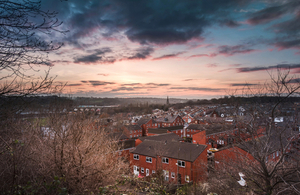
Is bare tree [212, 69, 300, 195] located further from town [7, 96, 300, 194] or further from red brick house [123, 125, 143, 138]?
red brick house [123, 125, 143, 138]

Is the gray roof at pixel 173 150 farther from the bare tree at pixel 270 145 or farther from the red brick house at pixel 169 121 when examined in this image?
the red brick house at pixel 169 121

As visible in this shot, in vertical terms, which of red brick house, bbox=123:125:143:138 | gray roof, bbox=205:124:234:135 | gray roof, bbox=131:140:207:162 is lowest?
red brick house, bbox=123:125:143:138

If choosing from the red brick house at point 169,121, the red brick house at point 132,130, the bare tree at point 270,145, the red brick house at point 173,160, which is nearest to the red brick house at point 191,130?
the red brick house at point 169,121

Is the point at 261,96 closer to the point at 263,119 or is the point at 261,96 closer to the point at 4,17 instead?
the point at 263,119

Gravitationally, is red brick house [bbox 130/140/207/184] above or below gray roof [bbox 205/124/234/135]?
below

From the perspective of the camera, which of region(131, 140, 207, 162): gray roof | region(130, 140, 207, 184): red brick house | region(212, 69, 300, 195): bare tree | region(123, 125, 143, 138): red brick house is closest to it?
region(212, 69, 300, 195): bare tree

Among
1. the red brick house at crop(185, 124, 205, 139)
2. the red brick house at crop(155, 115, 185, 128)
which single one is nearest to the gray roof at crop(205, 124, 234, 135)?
the red brick house at crop(185, 124, 205, 139)

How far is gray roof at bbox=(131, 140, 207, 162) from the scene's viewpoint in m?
17.6

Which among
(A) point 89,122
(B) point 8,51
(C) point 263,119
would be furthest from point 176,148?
(B) point 8,51

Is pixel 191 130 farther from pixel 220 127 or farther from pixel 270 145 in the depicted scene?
pixel 270 145

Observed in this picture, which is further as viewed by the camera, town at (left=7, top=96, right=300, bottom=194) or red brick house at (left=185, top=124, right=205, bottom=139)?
red brick house at (left=185, top=124, right=205, bottom=139)

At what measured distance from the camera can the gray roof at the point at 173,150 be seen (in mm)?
17625

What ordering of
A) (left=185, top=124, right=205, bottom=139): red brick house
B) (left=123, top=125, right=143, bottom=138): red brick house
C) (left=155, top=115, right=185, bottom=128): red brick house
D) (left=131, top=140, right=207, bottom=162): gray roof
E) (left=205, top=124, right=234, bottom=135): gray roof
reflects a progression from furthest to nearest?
(left=155, top=115, right=185, bottom=128): red brick house → (left=123, top=125, right=143, bottom=138): red brick house → (left=185, top=124, right=205, bottom=139): red brick house → (left=131, top=140, right=207, bottom=162): gray roof → (left=205, top=124, right=234, bottom=135): gray roof

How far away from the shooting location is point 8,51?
3369mm
